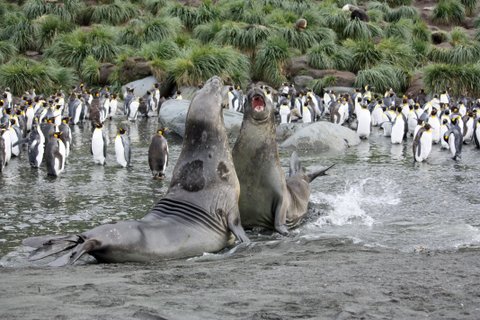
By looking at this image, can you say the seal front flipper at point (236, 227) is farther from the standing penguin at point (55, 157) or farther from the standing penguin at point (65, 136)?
the standing penguin at point (65, 136)

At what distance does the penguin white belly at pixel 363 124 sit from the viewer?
59.5 ft

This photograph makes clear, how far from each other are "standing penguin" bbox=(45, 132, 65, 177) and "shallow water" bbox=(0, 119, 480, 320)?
0.58 ft

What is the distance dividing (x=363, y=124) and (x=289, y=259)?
40.0ft

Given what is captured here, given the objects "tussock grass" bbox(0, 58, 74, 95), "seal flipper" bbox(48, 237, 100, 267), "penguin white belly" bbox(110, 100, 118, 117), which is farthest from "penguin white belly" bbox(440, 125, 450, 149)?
"tussock grass" bbox(0, 58, 74, 95)

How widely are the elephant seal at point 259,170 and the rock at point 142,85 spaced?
15979mm

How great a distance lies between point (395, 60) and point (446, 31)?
27.7ft

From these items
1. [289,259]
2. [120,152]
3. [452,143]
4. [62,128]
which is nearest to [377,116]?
[452,143]

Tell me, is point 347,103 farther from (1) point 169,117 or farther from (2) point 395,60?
(2) point 395,60

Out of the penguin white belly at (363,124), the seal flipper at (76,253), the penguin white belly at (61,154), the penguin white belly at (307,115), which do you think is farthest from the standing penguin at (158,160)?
the penguin white belly at (307,115)

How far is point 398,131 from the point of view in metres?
17.1

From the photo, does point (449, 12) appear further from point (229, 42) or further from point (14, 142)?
point (14, 142)

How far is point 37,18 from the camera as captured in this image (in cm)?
3247

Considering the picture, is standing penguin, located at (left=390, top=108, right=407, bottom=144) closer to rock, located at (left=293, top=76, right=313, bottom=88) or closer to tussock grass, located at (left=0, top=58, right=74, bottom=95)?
rock, located at (left=293, top=76, right=313, bottom=88)

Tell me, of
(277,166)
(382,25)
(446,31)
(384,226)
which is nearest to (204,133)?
(277,166)
